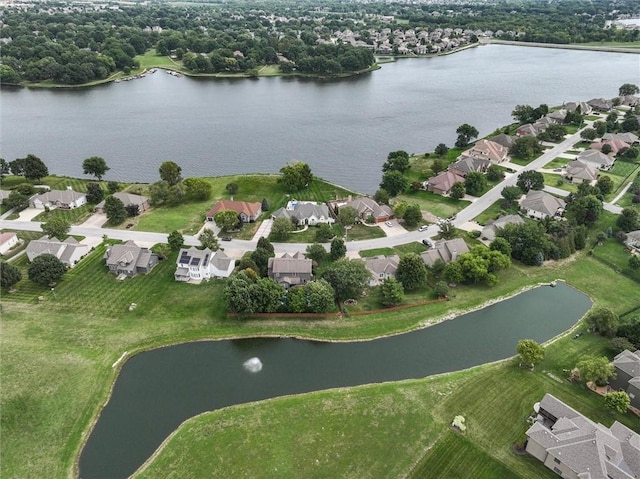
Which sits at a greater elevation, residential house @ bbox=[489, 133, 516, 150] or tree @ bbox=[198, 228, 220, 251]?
residential house @ bbox=[489, 133, 516, 150]

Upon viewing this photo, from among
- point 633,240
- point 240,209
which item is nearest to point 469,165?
point 633,240

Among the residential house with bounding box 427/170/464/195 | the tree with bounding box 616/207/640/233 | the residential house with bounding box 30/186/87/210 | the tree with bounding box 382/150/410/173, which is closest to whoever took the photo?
the tree with bounding box 616/207/640/233

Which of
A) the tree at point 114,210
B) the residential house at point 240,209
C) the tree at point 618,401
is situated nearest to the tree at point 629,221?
the tree at point 618,401

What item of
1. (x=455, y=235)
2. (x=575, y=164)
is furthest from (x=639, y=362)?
(x=575, y=164)

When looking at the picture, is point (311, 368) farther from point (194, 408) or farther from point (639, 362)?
point (639, 362)

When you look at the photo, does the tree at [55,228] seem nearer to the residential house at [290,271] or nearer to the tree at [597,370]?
the residential house at [290,271]

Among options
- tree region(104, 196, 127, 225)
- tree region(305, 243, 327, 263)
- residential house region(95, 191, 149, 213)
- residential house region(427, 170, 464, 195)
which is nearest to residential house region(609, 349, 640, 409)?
tree region(305, 243, 327, 263)

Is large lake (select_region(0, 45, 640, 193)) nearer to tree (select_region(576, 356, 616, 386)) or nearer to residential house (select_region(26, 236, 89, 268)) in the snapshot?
residential house (select_region(26, 236, 89, 268))
